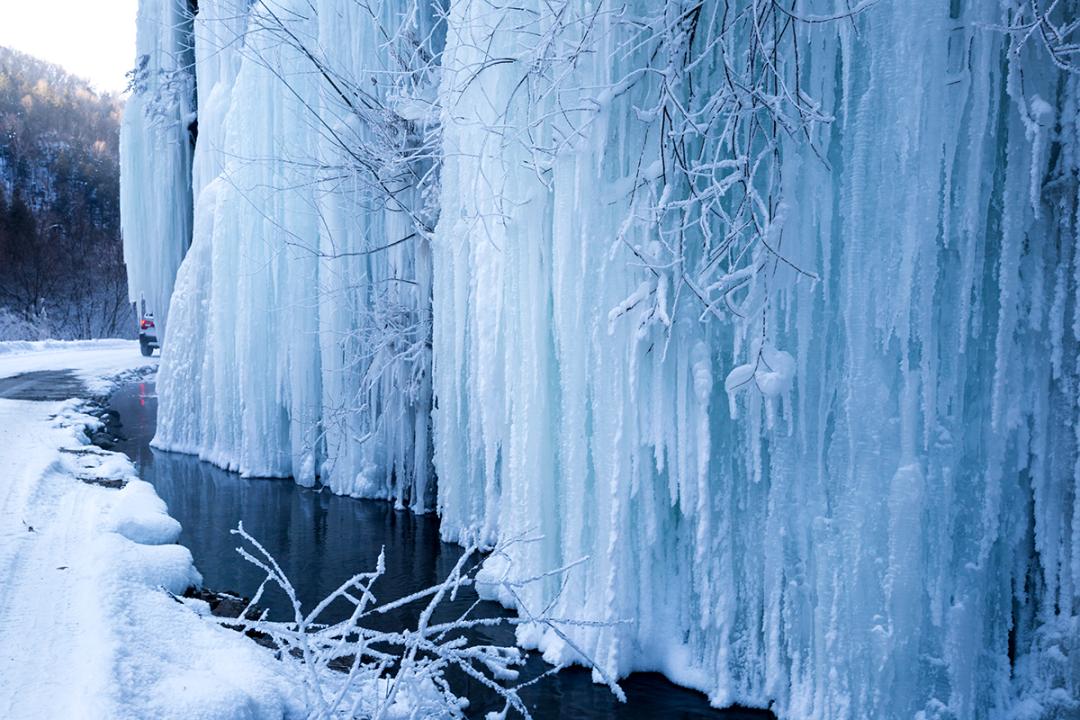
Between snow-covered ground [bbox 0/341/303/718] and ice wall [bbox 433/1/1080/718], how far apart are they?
1.58m

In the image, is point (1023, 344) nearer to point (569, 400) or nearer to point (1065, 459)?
point (1065, 459)

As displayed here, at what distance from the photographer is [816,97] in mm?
3158

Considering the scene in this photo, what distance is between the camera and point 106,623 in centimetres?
317

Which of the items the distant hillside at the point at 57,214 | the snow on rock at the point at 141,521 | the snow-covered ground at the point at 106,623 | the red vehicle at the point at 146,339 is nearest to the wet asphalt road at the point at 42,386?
the red vehicle at the point at 146,339

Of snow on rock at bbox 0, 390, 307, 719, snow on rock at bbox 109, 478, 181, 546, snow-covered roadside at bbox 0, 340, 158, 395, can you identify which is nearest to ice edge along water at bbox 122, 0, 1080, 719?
snow on rock at bbox 0, 390, 307, 719

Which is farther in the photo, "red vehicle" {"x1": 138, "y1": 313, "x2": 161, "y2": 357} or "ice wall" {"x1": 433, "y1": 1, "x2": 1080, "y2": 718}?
"red vehicle" {"x1": 138, "y1": 313, "x2": 161, "y2": 357}

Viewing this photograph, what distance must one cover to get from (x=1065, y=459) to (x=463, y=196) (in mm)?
3299

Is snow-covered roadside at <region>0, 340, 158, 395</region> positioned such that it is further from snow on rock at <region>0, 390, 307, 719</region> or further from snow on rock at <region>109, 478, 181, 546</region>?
snow on rock at <region>0, 390, 307, 719</region>

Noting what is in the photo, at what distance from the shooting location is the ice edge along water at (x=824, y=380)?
2.93 meters

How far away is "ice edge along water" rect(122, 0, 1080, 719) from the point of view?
115 inches

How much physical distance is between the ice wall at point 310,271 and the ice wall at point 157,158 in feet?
9.26

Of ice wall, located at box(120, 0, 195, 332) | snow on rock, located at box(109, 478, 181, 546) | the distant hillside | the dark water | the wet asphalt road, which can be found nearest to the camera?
the dark water

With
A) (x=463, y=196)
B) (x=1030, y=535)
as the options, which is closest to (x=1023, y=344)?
(x=1030, y=535)

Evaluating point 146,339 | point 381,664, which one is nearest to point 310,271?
point 381,664
